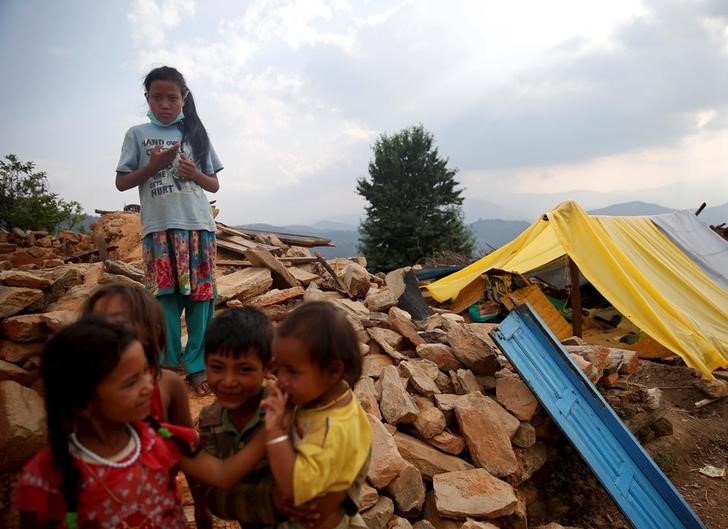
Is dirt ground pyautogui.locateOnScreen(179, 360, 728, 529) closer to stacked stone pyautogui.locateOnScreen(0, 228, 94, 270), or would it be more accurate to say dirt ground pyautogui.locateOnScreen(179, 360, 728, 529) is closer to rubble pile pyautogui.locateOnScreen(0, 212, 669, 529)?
rubble pile pyautogui.locateOnScreen(0, 212, 669, 529)

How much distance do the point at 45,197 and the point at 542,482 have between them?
809 inches

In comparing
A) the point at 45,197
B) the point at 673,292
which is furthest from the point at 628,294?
the point at 45,197

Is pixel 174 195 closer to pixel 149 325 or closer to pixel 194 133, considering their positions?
pixel 194 133

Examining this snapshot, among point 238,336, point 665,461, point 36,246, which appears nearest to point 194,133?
point 238,336

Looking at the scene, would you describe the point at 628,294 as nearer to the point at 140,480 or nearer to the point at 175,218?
the point at 175,218

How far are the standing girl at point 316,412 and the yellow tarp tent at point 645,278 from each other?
17.2ft

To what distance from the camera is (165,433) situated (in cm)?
112

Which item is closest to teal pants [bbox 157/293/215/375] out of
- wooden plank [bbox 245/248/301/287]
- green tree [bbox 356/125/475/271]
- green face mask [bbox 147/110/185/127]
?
green face mask [bbox 147/110/185/127]

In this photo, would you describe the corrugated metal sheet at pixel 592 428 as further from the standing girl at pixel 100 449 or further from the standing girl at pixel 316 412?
the standing girl at pixel 100 449

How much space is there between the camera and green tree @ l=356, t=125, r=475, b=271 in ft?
70.1

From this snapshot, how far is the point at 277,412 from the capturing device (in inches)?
40.7

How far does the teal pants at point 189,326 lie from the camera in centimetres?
249

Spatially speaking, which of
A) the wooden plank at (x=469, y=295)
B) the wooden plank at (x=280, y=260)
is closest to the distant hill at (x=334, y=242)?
the wooden plank at (x=280, y=260)

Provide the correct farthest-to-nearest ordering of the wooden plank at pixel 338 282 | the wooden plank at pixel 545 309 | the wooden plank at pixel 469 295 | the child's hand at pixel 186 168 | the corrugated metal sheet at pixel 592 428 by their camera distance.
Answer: the wooden plank at pixel 469 295, the wooden plank at pixel 545 309, the wooden plank at pixel 338 282, the corrugated metal sheet at pixel 592 428, the child's hand at pixel 186 168
